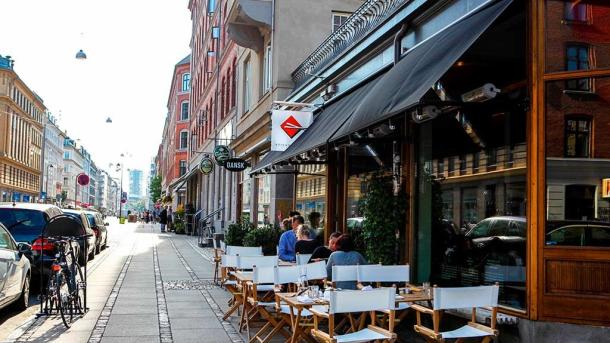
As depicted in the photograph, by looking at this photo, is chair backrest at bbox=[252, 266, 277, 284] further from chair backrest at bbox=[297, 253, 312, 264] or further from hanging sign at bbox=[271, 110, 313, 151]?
hanging sign at bbox=[271, 110, 313, 151]

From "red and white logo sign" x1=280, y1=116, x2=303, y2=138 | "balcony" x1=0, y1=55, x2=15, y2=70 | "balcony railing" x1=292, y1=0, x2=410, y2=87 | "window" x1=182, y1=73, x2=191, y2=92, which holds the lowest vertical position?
"red and white logo sign" x1=280, y1=116, x2=303, y2=138

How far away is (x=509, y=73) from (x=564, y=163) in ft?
4.42

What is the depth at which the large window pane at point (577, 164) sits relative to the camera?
611 centimetres

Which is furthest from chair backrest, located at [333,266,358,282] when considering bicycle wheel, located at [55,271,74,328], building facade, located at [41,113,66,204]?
building facade, located at [41,113,66,204]

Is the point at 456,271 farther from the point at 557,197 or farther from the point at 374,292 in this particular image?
the point at 374,292

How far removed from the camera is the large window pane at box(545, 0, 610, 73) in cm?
631

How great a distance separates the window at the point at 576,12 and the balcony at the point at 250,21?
11.8 m

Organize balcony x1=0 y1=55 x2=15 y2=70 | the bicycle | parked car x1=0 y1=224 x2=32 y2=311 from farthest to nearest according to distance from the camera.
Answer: balcony x1=0 y1=55 x2=15 y2=70, the bicycle, parked car x1=0 y1=224 x2=32 y2=311

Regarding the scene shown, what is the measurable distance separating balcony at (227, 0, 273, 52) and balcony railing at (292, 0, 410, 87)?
227 cm

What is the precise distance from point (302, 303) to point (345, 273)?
4.18 ft

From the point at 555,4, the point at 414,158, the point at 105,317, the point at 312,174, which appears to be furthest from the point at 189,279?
the point at 555,4

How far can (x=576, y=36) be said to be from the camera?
639 centimetres

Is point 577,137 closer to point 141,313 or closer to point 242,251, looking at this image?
point 242,251

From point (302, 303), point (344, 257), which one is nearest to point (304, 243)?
point (344, 257)
